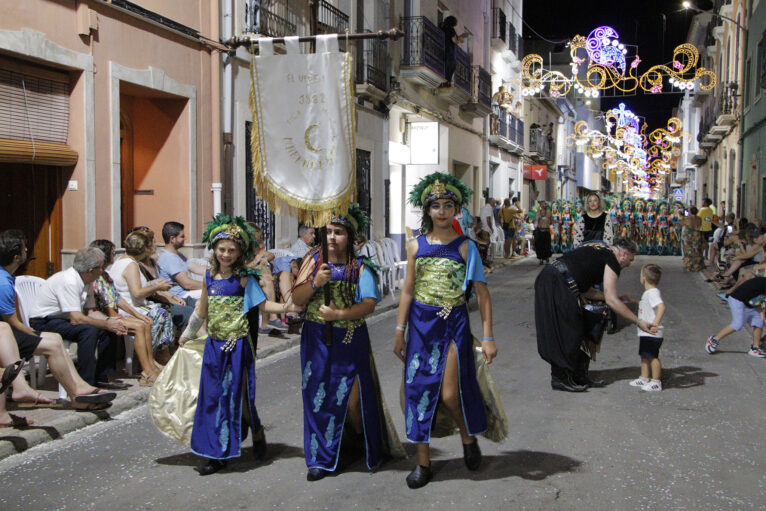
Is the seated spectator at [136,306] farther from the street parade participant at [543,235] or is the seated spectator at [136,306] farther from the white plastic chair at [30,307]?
the street parade participant at [543,235]

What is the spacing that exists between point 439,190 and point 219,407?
6.40 feet

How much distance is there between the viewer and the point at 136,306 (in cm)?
812

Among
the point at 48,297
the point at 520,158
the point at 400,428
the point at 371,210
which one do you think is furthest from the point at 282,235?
the point at 520,158

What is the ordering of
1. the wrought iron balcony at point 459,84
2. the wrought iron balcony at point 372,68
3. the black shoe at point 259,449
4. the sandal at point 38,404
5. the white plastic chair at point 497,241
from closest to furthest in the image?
the black shoe at point 259,449, the sandal at point 38,404, the wrought iron balcony at point 372,68, the wrought iron balcony at point 459,84, the white plastic chair at point 497,241

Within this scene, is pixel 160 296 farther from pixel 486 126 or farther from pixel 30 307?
pixel 486 126

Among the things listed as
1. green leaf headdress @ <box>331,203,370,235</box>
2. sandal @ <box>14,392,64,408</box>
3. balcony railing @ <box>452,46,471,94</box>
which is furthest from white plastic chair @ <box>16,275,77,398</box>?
balcony railing @ <box>452,46,471,94</box>

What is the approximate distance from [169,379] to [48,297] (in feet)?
8.95

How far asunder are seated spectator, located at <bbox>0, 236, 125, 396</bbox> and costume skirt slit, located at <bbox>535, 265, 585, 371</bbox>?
3.87 metres

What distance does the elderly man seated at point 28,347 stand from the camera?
6.27m

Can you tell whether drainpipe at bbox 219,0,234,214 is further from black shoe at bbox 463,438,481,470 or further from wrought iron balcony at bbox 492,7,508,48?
wrought iron balcony at bbox 492,7,508,48

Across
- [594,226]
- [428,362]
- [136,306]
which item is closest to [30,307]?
[136,306]

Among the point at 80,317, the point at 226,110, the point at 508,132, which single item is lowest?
the point at 80,317

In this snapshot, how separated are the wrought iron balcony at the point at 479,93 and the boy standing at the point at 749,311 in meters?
17.8

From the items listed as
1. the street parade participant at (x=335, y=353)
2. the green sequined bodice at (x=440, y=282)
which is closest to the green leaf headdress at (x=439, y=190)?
A: the green sequined bodice at (x=440, y=282)
